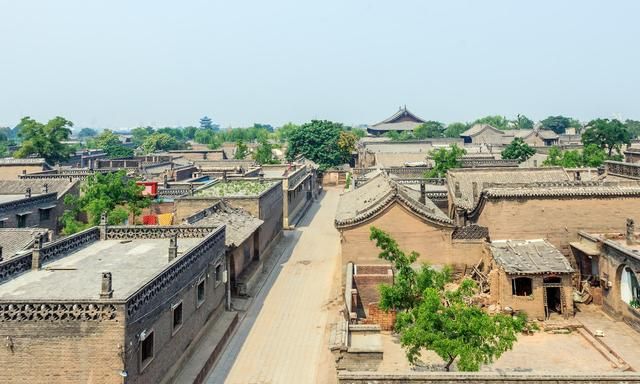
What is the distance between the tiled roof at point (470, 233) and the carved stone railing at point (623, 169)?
12.7 metres

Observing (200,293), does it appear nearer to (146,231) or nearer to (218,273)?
(218,273)

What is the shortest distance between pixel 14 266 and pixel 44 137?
166 ft

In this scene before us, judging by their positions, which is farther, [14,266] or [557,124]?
[557,124]

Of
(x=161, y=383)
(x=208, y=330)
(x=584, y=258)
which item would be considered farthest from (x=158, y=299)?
(x=584, y=258)

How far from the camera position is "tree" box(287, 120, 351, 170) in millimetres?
71500

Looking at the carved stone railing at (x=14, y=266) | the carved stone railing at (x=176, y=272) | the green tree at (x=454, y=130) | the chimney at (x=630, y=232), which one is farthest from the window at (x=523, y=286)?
the green tree at (x=454, y=130)

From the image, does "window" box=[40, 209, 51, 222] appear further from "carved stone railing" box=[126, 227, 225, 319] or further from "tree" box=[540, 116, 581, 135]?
"tree" box=[540, 116, 581, 135]

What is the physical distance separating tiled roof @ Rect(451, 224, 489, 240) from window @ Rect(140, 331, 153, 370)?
14313 mm

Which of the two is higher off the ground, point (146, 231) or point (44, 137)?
point (44, 137)

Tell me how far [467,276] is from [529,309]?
3685 mm

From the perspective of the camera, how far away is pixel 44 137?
195 feet

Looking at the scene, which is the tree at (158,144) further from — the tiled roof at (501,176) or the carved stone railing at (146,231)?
the carved stone railing at (146,231)

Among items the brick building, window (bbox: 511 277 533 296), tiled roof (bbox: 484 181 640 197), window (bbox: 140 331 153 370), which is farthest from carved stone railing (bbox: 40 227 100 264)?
tiled roof (bbox: 484 181 640 197)

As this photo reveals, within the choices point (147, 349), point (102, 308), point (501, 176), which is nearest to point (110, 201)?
point (147, 349)
